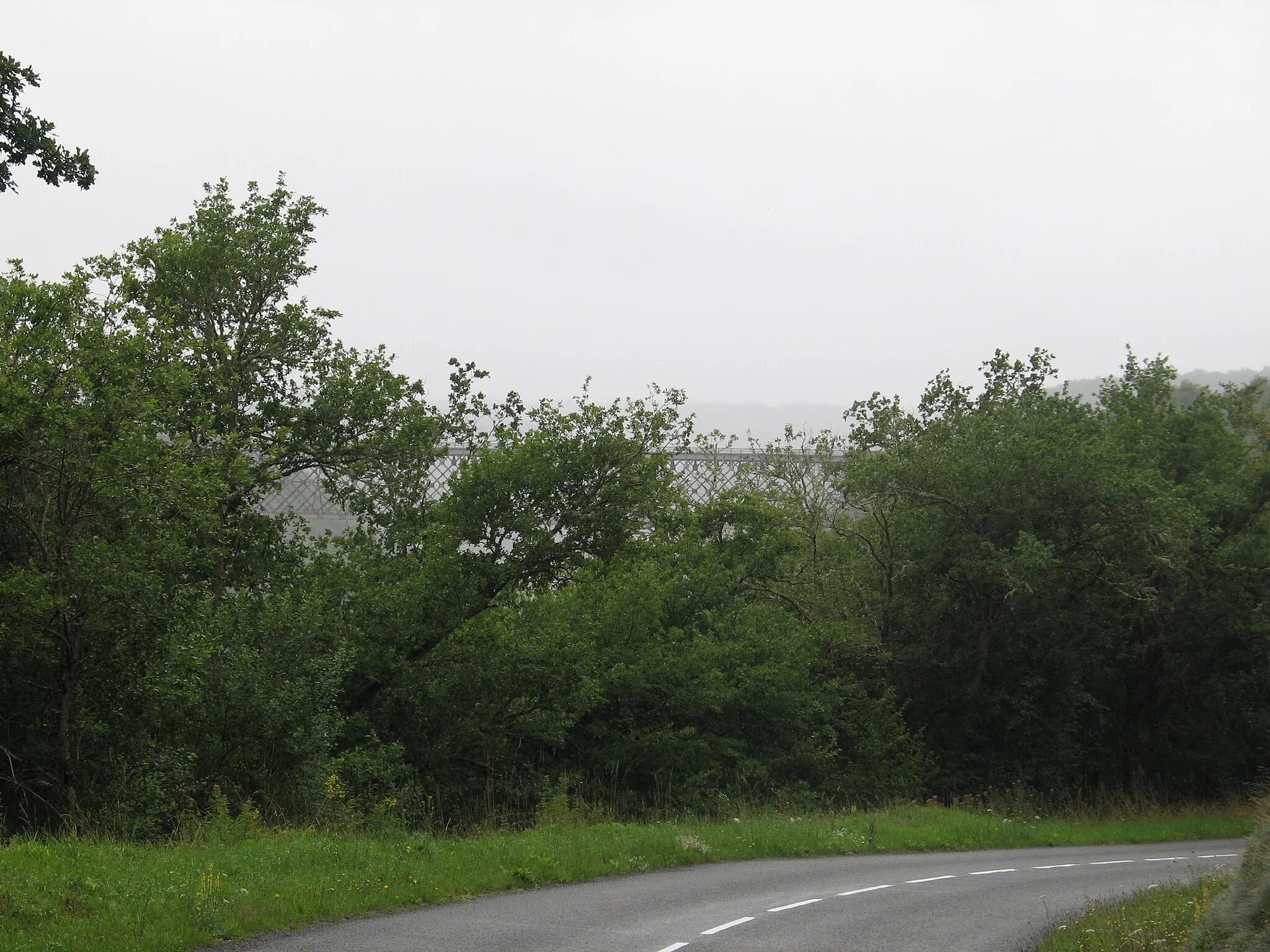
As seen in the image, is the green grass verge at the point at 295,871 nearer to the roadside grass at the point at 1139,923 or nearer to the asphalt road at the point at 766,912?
the asphalt road at the point at 766,912

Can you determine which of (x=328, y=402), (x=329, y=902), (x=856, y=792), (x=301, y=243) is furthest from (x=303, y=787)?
(x=856, y=792)

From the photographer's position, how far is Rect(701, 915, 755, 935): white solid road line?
32.9 ft

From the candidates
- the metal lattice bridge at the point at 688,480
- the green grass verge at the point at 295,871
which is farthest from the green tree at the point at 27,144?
the metal lattice bridge at the point at 688,480

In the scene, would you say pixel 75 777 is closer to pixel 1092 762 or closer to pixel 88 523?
pixel 88 523

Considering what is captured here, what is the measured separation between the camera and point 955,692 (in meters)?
29.3

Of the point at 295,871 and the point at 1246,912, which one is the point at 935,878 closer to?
the point at 1246,912

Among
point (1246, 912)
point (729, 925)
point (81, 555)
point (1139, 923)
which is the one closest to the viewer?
point (1246, 912)

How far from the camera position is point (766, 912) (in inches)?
444

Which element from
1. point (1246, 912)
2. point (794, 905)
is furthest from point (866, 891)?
point (1246, 912)

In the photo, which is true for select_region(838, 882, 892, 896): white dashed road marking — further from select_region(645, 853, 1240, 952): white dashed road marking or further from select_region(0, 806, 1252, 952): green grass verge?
select_region(0, 806, 1252, 952): green grass verge

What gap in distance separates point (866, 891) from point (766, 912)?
98.1 inches

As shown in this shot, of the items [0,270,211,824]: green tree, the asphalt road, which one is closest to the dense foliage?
[0,270,211,824]: green tree

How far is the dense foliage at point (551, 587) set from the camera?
46.0 ft

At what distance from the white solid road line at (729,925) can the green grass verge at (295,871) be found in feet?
8.60
